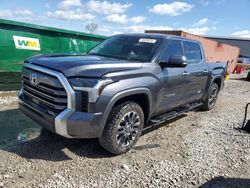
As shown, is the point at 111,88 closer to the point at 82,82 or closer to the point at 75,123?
the point at 82,82

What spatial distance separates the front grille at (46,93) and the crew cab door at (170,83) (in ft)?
5.55

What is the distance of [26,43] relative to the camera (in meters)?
7.83

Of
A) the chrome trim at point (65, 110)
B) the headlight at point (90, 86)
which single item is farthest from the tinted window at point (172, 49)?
the chrome trim at point (65, 110)

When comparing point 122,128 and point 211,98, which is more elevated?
point 122,128

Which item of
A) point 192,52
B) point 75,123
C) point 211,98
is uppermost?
point 192,52

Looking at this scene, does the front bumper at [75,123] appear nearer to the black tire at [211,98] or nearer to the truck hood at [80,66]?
the truck hood at [80,66]

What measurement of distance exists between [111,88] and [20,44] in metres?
5.12

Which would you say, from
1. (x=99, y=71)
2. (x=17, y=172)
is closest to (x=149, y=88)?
(x=99, y=71)

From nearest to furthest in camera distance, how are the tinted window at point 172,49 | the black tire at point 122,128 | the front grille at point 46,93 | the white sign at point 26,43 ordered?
the front grille at point 46,93
the black tire at point 122,128
the tinted window at point 172,49
the white sign at point 26,43

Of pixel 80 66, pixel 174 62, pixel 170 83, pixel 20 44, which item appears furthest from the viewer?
pixel 20 44

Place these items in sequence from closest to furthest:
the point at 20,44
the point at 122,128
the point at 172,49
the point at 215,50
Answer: the point at 122,128 → the point at 172,49 → the point at 20,44 → the point at 215,50

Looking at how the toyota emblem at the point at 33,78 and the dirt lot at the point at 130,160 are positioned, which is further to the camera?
the toyota emblem at the point at 33,78

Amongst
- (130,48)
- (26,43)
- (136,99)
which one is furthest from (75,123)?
(26,43)

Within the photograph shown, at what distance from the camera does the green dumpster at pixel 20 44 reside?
7375mm
